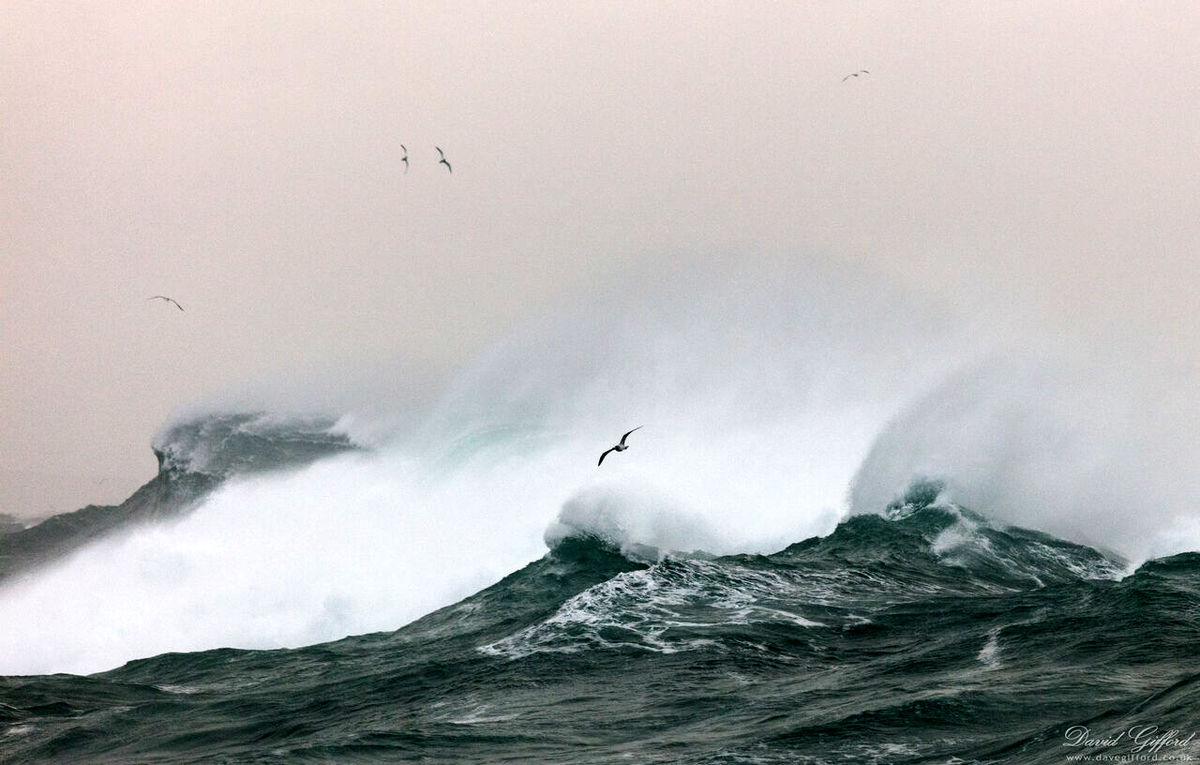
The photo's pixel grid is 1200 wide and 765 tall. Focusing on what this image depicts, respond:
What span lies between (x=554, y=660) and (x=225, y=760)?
26.6 feet

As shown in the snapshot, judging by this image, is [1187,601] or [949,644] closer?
[949,644]

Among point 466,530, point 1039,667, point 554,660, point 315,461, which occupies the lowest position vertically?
point 1039,667

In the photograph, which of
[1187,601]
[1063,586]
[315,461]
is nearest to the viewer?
[1187,601]

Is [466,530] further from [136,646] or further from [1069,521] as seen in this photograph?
[1069,521]

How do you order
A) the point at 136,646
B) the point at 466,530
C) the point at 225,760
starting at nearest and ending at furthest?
the point at 225,760 → the point at 136,646 → the point at 466,530

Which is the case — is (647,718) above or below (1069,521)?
below

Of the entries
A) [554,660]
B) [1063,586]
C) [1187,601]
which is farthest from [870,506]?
[554,660]

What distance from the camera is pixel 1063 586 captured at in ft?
104
